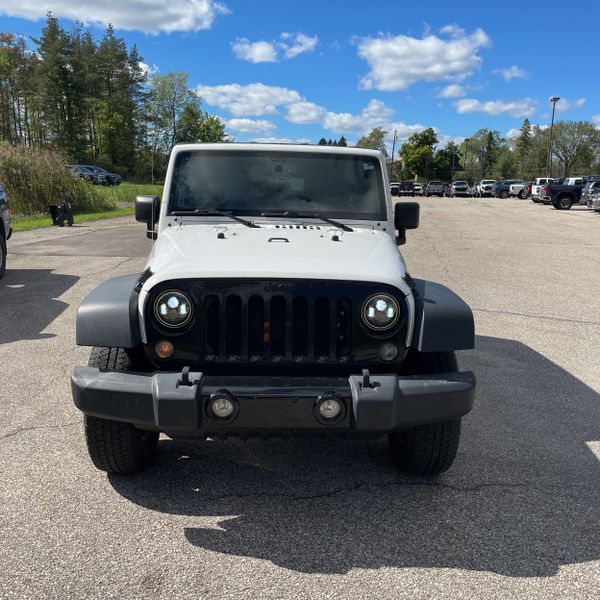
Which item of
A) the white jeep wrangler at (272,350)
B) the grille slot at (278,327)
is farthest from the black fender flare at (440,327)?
the grille slot at (278,327)

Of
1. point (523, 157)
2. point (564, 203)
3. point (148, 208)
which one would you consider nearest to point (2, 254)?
point (148, 208)

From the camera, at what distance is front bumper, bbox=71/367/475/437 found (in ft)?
8.74

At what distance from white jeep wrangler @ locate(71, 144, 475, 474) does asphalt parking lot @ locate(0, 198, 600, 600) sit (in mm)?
274

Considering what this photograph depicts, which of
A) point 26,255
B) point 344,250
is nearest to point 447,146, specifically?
point 26,255

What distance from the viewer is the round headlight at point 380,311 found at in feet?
9.62

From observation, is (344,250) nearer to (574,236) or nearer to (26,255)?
(26,255)

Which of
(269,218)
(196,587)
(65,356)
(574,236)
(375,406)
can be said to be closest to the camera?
(196,587)

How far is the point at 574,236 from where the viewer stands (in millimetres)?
18016

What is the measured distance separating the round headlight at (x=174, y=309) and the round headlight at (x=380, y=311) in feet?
2.77

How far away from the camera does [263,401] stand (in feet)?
8.76

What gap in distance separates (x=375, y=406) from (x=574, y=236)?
1738 cm

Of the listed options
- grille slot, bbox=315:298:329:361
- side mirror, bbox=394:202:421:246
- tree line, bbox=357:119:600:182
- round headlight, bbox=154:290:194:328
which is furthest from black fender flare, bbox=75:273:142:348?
tree line, bbox=357:119:600:182

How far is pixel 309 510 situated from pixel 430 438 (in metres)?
0.74

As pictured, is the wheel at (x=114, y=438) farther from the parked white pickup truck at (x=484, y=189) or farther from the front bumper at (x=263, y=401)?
the parked white pickup truck at (x=484, y=189)
